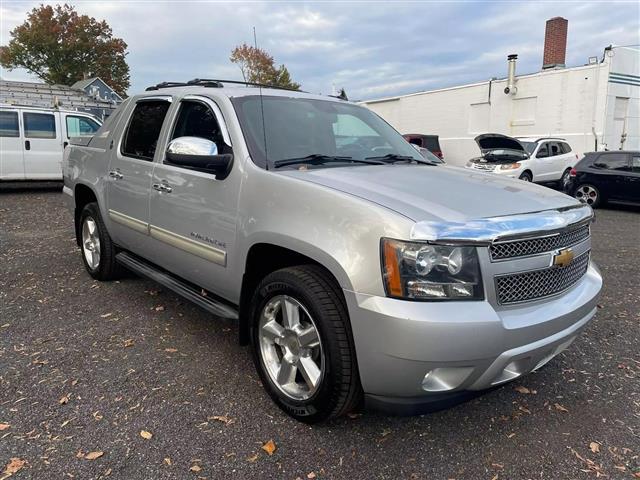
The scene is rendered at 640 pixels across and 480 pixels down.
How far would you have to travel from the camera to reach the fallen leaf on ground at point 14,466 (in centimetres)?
236

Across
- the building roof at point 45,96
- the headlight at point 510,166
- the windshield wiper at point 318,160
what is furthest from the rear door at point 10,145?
the headlight at point 510,166

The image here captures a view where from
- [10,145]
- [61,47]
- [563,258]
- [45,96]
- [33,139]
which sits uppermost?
[61,47]

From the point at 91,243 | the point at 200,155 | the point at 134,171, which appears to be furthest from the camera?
the point at 91,243

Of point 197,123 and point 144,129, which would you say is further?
point 144,129

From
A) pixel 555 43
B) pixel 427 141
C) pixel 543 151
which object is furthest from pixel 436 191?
pixel 555 43

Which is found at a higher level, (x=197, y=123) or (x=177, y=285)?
(x=197, y=123)

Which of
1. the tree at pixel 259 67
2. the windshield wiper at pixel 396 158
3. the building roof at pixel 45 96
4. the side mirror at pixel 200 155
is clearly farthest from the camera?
the tree at pixel 259 67

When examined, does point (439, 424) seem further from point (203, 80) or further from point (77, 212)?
point (77, 212)

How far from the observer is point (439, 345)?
215 cm

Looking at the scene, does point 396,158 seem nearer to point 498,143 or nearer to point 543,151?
point 498,143

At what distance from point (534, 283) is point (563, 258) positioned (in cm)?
25

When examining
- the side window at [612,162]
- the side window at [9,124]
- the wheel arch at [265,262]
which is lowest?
the wheel arch at [265,262]

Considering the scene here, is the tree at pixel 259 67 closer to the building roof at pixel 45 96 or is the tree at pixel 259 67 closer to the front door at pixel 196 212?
the building roof at pixel 45 96

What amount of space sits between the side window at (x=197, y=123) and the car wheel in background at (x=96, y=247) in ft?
5.18
